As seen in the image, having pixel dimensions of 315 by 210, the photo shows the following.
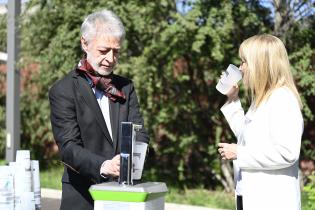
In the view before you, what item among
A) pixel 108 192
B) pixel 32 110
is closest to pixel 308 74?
pixel 32 110

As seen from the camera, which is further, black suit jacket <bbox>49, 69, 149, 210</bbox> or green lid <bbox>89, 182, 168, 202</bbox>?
black suit jacket <bbox>49, 69, 149, 210</bbox>

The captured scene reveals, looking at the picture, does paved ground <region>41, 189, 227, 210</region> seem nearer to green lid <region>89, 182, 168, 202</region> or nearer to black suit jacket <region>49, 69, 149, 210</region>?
black suit jacket <region>49, 69, 149, 210</region>

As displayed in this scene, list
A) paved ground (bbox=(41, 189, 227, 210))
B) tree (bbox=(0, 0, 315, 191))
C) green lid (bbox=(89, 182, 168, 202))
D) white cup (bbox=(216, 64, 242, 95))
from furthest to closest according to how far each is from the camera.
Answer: tree (bbox=(0, 0, 315, 191)), paved ground (bbox=(41, 189, 227, 210)), white cup (bbox=(216, 64, 242, 95)), green lid (bbox=(89, 182, 168, 202))

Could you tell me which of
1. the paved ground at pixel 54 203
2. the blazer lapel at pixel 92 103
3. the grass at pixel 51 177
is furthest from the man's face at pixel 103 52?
the grass at pixel 51 177

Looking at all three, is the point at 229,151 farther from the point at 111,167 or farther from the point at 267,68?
the point at 111,167

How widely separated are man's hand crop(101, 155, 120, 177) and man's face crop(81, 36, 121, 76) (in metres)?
0.47

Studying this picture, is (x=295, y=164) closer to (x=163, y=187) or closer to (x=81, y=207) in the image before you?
(x=163, y=187)

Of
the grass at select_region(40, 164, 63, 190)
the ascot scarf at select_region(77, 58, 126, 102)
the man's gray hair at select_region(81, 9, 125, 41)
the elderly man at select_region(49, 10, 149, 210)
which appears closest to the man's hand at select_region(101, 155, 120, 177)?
the elderly man at select_region(49, 10, 149, 210)

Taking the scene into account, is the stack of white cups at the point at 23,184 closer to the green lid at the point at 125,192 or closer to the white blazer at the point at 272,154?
A: the green lid at the point at 125,192

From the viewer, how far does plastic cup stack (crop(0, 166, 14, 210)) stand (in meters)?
3.09

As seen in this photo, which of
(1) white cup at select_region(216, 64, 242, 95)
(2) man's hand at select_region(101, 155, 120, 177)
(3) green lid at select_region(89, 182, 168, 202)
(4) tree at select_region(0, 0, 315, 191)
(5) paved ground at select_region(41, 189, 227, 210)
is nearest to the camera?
(3) green lid at select_region(89, 182, 168, 202)

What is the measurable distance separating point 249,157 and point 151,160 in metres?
10.1

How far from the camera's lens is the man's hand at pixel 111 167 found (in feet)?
9.15

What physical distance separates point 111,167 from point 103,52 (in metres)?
0.56
